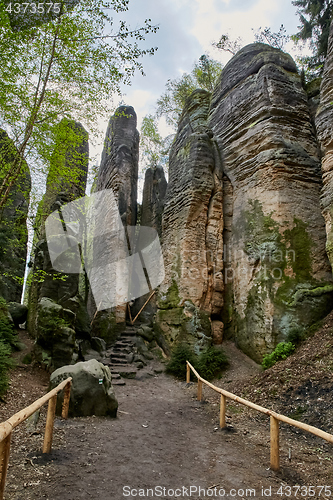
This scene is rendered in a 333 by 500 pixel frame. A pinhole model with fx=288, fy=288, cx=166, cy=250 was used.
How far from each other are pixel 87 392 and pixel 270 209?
7.63 meters

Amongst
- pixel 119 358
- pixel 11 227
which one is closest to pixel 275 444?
pixel 119 358

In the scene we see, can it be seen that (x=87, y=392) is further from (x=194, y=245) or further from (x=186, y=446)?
(x=194, y=245)

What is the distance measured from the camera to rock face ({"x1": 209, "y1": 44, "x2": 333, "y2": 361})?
8594 mm

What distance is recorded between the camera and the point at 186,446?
14.6 feet

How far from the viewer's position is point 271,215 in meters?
9.52

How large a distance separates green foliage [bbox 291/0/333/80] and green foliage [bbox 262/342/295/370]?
1331cm

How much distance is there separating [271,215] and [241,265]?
Result: 2078mm

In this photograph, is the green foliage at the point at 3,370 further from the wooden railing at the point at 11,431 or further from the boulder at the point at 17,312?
the boulder at the point at 17,312

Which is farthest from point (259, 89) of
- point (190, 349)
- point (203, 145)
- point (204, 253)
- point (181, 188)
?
point (190, 349)

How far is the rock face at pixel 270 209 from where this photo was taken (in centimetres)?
859

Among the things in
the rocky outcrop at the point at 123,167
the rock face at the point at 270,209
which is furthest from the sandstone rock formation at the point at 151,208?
the rock face at the point at 270,209

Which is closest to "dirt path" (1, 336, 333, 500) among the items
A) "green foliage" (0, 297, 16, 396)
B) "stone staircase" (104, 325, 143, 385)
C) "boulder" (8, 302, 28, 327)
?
"green foliage" (0, 297, 16, 396)

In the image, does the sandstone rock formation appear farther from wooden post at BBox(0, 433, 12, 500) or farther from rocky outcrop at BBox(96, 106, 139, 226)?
wooden post at BBox(0, 433, 12, 500)

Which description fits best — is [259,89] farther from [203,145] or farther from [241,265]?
[241,265]
